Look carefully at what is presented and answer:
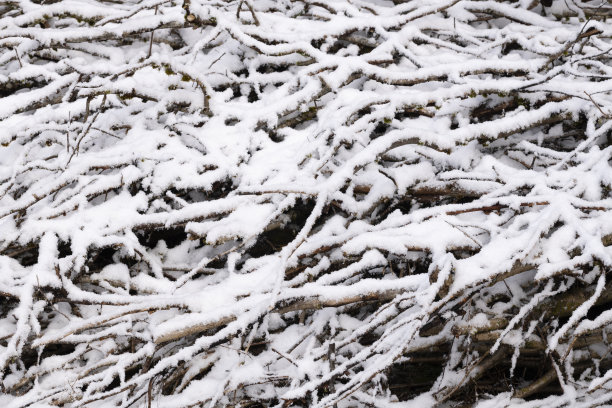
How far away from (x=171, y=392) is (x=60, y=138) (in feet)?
3.93

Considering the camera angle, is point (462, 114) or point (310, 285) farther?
point (462, 114)

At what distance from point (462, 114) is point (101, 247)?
1.53m

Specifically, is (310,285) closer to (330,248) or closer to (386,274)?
(330,248)

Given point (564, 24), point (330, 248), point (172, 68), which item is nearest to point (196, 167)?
point (172, 68)

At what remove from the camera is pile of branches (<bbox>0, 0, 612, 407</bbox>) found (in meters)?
1.44

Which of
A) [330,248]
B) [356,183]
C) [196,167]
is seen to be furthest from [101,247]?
[356,183]

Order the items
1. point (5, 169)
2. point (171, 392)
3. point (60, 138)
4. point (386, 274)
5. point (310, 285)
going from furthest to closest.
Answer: point (60, 138) → point (5, 169) → point (386, 274) → point (171, 392) → point (310, 285)

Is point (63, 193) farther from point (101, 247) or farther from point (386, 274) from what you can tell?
point (386, 274)

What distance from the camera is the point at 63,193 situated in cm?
181

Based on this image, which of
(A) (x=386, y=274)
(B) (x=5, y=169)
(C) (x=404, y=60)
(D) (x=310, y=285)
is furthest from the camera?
(C) (x=404, y=60)

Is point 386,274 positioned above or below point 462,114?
below

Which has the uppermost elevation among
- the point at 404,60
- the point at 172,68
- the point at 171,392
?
the point at 172,68

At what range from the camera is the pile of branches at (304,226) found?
1439mm

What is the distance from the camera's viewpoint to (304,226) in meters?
1.55
